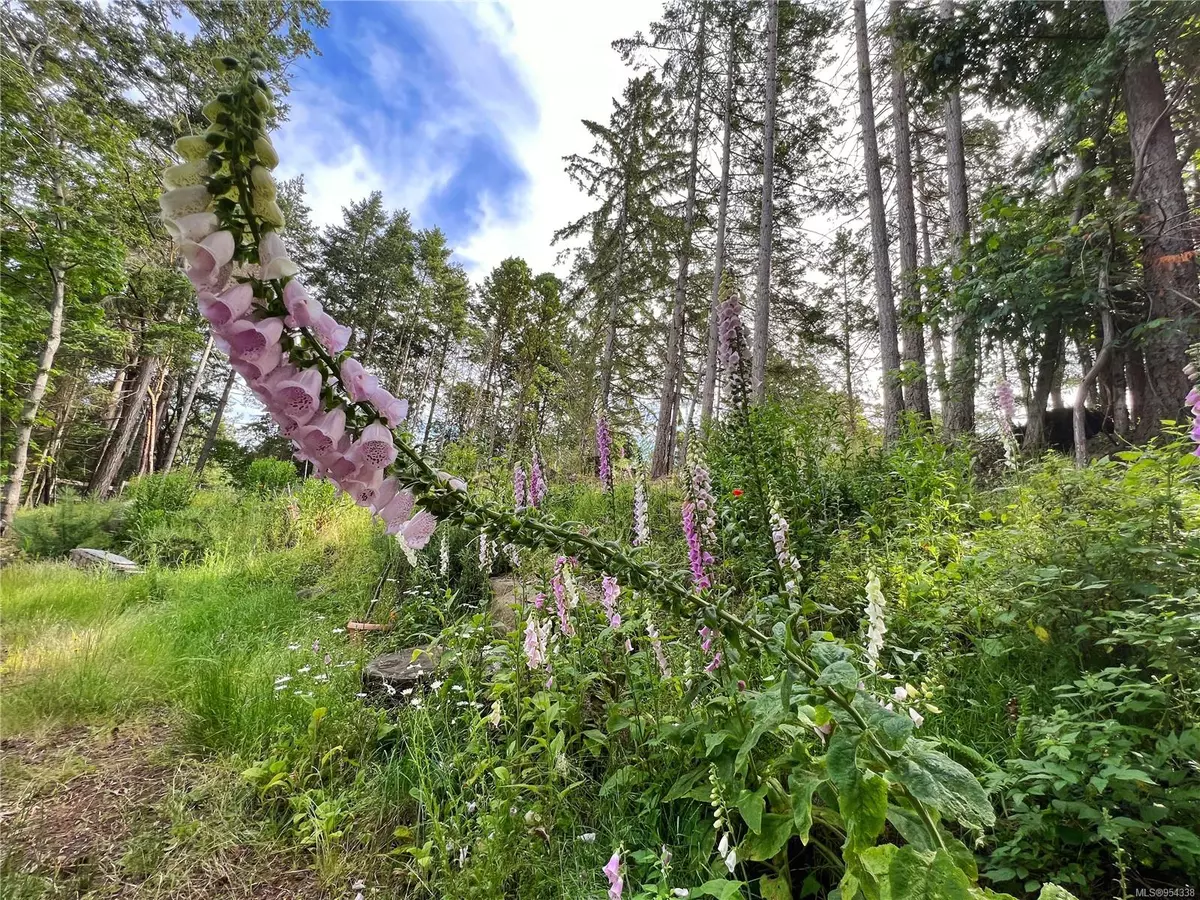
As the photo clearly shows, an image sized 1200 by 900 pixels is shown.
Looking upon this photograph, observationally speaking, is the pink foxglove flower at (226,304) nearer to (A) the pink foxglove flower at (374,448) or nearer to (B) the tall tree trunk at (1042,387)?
(A) the pink foxglove flower at (374,448)

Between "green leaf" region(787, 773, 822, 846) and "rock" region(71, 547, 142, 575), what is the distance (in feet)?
25.5

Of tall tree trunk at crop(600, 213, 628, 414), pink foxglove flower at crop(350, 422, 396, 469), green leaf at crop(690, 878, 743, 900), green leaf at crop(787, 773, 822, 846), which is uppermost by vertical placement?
tall tree trunk at crop(600, 213, 628, 414)

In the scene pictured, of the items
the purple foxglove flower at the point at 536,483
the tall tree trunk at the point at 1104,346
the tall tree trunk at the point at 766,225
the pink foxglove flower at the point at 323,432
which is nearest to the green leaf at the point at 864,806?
the pink foxglove flower at the point at 323,432

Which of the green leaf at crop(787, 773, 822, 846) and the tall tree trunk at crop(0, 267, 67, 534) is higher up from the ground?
the tall tree trunk at crop(0, 267, 67, 534)

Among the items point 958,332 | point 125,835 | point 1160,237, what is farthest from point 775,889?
point 1160,237

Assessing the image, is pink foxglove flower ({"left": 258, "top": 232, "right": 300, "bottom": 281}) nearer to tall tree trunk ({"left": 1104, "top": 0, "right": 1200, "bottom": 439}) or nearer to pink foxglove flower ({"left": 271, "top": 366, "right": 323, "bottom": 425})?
pink foxglove flower ({"left": 271, "top": 366, "right": 323, "bottom": 425})

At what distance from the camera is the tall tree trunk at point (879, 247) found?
7105 mm

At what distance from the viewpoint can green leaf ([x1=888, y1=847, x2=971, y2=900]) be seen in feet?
2.42

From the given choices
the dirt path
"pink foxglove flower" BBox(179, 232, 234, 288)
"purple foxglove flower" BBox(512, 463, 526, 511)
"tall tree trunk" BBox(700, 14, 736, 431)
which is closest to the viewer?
"pink foxglove flower" BBox(179, 232, 234, 288)

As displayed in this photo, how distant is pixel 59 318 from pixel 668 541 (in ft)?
32.5

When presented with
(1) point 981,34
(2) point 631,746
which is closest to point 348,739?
(2) point 631,746

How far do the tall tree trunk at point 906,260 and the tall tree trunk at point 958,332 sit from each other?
1.31 feet

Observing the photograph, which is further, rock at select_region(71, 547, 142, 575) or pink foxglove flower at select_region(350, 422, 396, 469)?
rock at select_region(71, 547, 142, 575)

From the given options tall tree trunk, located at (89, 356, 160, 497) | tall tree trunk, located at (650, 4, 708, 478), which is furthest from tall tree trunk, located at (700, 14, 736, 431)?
tall tree trunk, located at (89, 356, 160, 497)
